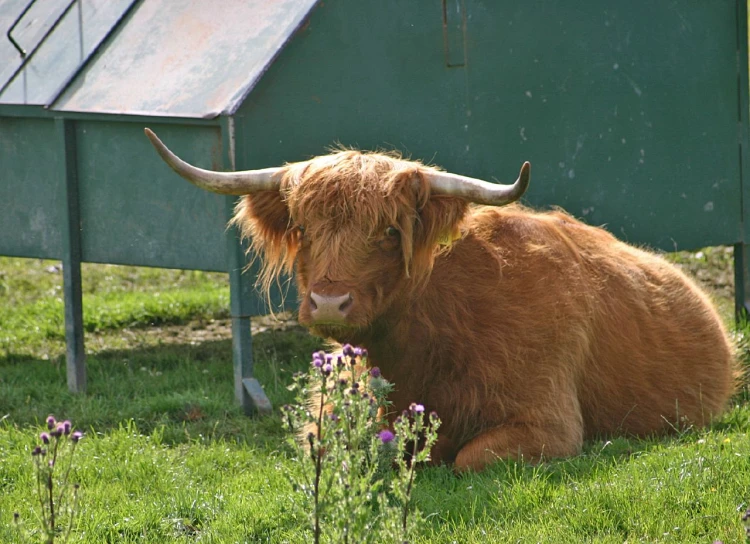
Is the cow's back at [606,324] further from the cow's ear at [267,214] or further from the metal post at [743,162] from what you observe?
the metal post at [743,162]

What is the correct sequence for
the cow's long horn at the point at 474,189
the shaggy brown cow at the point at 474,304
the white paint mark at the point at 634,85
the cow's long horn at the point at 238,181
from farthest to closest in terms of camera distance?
the white paint mark at the point at 634,85 < the cow's long horn at the point at 238,181 < the shaggy brown cow at the point at 474,304 < the cow's long horn at the point at 474,189

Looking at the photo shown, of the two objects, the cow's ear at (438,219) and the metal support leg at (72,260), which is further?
the metal support leg at (72,260)

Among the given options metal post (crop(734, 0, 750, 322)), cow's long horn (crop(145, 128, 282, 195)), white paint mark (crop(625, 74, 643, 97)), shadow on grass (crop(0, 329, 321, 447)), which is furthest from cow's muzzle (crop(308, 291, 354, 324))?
metal post (crop(734, 0, 750, 322))

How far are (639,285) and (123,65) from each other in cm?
324

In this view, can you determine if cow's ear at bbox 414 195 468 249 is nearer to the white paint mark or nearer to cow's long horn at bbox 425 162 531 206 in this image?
cow's long horn at bbox 425 162 531 206

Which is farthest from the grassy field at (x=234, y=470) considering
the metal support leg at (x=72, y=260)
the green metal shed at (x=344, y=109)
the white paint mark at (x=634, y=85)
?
the white paint mark at (x=634, y=85)

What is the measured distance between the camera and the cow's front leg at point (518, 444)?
5.07 m

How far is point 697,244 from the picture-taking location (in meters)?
8.05

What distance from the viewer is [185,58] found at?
6.97 meters

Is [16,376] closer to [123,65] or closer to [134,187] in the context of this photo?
[134,187]

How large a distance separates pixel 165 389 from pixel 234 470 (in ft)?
5.89

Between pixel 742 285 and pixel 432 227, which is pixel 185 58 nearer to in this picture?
pixel 432 227

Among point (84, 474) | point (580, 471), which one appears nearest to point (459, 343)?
point (580, 471)

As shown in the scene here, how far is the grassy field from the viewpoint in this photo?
426 cm
